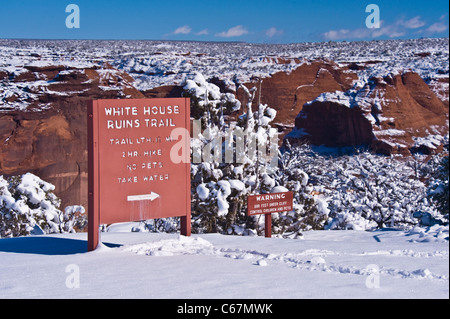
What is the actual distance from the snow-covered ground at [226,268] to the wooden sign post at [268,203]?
96cm

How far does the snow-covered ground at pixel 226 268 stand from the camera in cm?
515

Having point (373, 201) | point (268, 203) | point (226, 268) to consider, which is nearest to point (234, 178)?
point (268, 203)

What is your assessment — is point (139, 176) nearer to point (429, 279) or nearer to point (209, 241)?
point (209, 241)

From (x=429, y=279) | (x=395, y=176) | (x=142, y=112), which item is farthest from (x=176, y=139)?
(x=395, y=176)

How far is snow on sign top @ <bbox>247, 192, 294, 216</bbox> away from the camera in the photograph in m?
9.25

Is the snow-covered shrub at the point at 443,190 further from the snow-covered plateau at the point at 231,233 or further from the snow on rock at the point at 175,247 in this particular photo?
the snow on rock at the point at 175,247

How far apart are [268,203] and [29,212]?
649cm

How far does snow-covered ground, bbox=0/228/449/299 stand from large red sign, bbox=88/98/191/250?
0.47 metres

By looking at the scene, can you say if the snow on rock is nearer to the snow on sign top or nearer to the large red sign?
the large red sign

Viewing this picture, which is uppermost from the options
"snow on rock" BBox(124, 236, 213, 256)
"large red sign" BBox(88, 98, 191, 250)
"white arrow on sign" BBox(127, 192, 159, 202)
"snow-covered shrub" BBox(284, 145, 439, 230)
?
"large red sign" BBox(88, 98, 191, 250)

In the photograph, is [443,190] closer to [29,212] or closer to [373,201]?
[373,201]

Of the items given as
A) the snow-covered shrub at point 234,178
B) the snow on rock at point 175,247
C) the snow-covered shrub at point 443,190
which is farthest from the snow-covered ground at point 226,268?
the snow-covered shrub at point 234,178

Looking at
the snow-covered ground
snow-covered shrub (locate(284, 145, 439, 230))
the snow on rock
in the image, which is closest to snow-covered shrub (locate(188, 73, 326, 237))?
snow-covered shrub (locate(284, 145, 439, 230))

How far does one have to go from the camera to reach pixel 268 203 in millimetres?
9461
